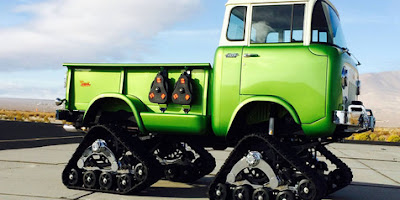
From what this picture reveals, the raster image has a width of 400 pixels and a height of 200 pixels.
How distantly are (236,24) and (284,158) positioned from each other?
200 cm

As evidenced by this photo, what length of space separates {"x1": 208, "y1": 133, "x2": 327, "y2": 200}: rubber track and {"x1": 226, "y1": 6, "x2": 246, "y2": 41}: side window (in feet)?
4.69

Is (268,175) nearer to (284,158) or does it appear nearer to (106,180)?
(284,158)

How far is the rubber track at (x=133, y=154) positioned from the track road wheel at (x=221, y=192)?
1.05 m

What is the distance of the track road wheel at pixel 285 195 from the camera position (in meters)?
5.70

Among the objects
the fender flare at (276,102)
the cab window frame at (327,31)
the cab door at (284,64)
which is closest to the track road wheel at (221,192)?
the fender flare at (276,102)

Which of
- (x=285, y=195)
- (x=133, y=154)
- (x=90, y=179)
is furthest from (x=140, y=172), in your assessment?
(x=285, y=195)

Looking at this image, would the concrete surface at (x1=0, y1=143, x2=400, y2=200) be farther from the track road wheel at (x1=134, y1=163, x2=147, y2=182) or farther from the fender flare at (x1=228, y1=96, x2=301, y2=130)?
the fender flare at (x1=228, y1=96, x2=301, y2=130)

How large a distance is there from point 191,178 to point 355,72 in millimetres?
3415

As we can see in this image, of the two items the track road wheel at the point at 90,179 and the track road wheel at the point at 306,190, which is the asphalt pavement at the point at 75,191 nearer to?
the track road wheel at the point at 90,179

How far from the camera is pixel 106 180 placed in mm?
6773

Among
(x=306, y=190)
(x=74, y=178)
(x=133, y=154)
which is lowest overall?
(x=74, y=178)

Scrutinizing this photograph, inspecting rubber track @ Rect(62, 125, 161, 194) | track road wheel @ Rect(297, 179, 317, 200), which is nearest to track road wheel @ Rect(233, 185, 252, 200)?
track road wheel @ Rect(297, 179, 317, 200)

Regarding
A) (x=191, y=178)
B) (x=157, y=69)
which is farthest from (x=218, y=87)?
(x=191, y=178)

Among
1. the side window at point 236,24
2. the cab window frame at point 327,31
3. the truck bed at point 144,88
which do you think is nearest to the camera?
the cab window frame at point 327,31
